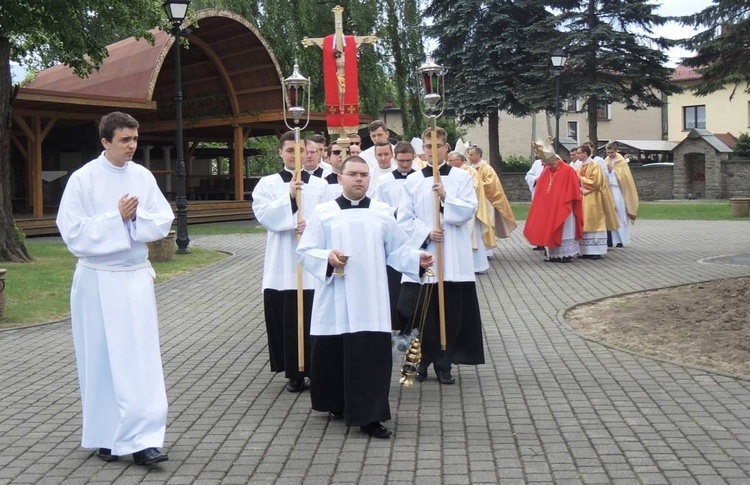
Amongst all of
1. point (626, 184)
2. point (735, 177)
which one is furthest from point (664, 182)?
point (626, 184)

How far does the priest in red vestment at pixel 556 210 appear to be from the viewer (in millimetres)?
17047

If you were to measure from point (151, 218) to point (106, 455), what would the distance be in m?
1.44

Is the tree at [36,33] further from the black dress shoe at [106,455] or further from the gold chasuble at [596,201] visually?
the black dress shoe at [106,455]

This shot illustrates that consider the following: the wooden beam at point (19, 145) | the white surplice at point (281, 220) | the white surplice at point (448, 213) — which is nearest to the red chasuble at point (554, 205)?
the white surplice at point (448, 213)

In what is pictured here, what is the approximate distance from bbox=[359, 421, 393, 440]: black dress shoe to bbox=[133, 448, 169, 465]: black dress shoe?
1339mm

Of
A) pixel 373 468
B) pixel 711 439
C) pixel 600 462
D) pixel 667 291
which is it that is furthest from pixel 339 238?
pixel 667 291

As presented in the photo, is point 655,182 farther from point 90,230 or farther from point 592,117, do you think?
point 90,230

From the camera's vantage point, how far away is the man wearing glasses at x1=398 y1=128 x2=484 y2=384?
8.06 metres

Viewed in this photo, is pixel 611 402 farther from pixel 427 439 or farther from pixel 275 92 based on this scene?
pixel 275 92

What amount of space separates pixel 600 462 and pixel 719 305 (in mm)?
5088

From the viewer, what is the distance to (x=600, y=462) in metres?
5.75

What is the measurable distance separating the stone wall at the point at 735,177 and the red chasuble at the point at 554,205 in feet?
103

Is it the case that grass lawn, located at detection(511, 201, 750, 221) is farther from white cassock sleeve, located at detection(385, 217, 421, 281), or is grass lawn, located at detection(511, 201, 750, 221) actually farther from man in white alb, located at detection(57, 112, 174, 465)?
man in white alb, located at detection(57, 112, 174, 465)

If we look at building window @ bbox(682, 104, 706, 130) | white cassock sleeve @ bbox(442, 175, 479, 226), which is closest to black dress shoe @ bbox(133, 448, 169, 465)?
white cassock sleeve @ bbox(442, 175, 479, 226)
